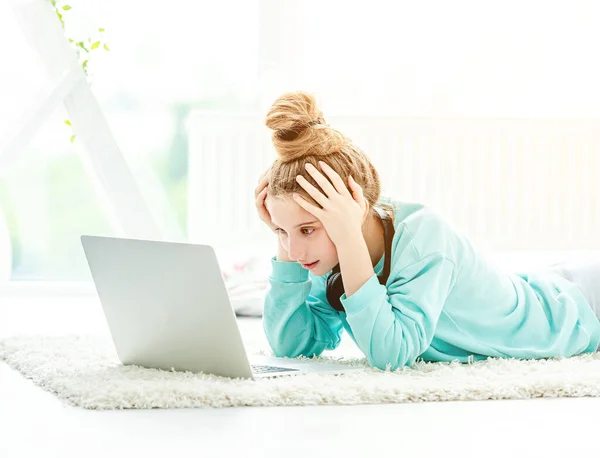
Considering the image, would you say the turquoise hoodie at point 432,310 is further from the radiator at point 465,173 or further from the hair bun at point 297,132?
the radiator at point 465,173

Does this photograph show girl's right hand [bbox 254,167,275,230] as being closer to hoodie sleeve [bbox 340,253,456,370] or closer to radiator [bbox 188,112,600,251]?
hoodie sleeve [bbox 340,253,456,370]

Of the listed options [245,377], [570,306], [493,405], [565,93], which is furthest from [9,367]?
[565,93]

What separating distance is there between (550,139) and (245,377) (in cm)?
234

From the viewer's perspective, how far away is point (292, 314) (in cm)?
149

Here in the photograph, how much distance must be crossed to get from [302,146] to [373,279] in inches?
9.2

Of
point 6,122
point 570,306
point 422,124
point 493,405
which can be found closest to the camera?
point 493,405

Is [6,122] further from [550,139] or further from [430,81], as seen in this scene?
[550,139]

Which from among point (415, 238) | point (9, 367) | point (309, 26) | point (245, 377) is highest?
point (309, 26)

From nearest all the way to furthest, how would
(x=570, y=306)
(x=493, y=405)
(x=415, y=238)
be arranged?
1. (x=493, y=405)
2. (x=415, y=238)
3. (x=570, y=306)

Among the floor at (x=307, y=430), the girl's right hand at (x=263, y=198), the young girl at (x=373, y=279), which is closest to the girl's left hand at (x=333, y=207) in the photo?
the young girl at (x=373, y=279)

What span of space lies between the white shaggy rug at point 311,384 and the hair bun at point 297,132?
1.14 feet

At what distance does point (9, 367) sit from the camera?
145 cm

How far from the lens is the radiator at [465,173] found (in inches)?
127

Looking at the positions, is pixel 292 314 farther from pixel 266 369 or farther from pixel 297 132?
pixel 297 132
